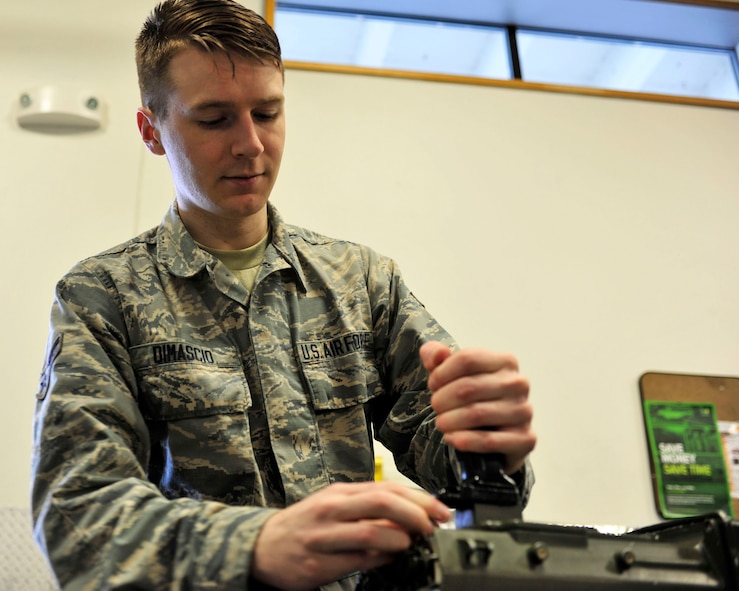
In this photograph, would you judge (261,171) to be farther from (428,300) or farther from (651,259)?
(651,259)

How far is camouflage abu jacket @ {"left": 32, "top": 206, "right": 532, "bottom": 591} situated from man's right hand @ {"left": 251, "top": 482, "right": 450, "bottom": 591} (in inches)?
2.6

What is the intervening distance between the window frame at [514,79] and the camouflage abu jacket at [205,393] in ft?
4.26

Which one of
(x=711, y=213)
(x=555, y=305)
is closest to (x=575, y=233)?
(x=555, y=305)

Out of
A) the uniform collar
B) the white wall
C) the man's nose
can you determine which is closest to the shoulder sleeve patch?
the uniform collar

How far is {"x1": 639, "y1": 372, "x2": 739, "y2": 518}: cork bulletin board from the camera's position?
2.12 meters

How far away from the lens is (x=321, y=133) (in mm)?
2219

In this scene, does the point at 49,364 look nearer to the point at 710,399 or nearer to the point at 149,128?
the point at 149,128

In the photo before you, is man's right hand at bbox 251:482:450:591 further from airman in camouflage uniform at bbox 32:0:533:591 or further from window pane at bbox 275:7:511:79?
window pane at bbox 275:7:511:79

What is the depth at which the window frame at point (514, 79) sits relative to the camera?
2.29 m

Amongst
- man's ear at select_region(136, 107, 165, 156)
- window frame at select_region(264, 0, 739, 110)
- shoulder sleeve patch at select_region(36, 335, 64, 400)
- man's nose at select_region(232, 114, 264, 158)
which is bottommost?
shoulder sleeve patch at select_region(36, 335, 64, 400)

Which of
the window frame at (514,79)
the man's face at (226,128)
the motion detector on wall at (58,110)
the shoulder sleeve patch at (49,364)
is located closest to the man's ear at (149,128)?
the man's face at (226,128)

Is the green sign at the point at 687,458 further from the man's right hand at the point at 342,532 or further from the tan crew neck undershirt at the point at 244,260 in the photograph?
the man's right hand at the point at 342,532

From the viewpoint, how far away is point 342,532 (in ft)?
1.75

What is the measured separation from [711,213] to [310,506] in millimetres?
2224
